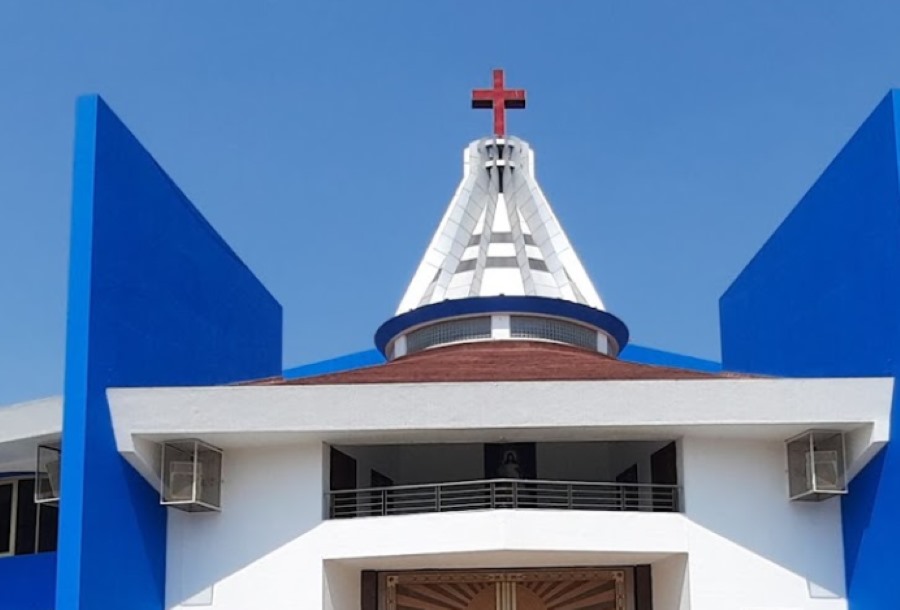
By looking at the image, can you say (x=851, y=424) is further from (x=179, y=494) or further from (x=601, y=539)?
(x=179, y=494)

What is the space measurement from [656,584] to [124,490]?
6.86m

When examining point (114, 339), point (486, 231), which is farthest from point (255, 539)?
point (486, 231)

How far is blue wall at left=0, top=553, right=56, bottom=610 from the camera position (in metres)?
19.0

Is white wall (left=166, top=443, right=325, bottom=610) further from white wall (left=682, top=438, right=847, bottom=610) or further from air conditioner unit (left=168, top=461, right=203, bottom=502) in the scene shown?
white wall (left=682, top=438, right=847, bottom=610)

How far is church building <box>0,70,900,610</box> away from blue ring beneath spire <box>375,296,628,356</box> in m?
1.94

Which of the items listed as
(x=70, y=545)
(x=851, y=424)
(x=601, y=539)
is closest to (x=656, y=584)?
(x=601, y=539)

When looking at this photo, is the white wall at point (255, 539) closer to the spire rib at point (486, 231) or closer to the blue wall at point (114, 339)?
the blue wall at point (114, 339)

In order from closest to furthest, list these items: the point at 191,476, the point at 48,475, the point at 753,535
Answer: the point at 191,476 < the point at 753,535 < the point at 48,475

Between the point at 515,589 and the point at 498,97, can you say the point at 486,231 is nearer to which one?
the point at 498,97

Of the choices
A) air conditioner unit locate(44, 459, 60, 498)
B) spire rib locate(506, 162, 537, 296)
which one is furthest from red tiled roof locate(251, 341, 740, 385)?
air conditioner unit locate(44, 459, 60, 498)

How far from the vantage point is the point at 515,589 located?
58.1 ft

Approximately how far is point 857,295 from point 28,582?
475 inches

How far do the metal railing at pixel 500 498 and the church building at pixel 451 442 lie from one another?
0.09 metres

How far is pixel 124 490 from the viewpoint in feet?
51.0
